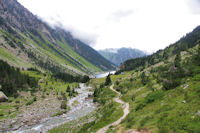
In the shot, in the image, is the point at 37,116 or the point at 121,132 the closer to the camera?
the point at 121,132

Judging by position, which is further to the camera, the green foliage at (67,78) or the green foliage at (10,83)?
the green foliage at (67,78)

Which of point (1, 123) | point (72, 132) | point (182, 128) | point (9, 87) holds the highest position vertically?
point (9, 87)

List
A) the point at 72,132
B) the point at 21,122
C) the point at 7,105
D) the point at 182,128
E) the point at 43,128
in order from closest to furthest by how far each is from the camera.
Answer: the point at 182,128
the point at 72,132
the point at 43,128
the point at 21,122
the point at 7,105

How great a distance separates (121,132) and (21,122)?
1428 inches

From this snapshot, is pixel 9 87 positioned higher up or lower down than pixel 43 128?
higher up

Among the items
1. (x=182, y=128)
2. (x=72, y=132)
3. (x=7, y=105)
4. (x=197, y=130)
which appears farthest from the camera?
(x=7, y=105)

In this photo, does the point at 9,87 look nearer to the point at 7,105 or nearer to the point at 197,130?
the point at 7,105

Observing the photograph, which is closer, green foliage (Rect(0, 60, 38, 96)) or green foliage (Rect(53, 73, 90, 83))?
green foliage (Rect(0, 60, 38, 96))

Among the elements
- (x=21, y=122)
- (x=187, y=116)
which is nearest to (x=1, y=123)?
(x=21, y=122)

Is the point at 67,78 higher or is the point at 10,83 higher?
the point at 67,78

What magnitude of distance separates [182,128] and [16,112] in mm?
54306

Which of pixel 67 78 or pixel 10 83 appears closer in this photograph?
pixel 10 83

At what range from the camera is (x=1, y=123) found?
3806 cm

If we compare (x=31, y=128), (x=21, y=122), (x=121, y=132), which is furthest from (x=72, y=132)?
(x=21, y=122)
